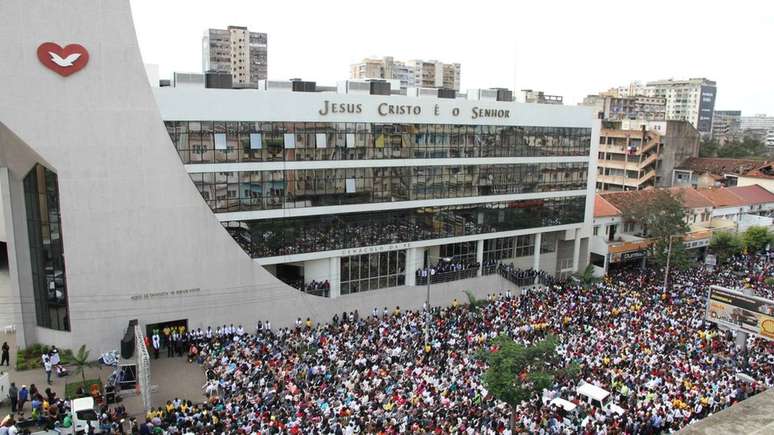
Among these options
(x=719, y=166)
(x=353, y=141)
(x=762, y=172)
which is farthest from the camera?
(x=719, y=166)

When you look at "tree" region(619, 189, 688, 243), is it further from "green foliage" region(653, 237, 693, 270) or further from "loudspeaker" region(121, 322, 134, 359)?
"loudspeaker" region(121, 322, 134, 359)

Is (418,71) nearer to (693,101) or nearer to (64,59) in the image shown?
(693,101)

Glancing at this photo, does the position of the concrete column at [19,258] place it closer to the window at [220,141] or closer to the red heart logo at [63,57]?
the red heart logo at [63,57]

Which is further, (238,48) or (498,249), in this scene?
(238,48)

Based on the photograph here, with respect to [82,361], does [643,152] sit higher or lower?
higher

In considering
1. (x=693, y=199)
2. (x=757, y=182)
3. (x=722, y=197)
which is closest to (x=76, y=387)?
(x=693, y=199)

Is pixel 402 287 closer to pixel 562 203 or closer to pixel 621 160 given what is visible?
pixel 562 203

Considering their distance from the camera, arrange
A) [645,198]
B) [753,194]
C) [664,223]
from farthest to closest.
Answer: [753,194]
[645,198]
[664,223]

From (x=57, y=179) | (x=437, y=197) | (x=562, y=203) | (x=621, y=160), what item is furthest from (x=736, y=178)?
(x=57, y=179)

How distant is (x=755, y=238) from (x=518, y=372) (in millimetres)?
41128

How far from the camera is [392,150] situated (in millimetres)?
34219

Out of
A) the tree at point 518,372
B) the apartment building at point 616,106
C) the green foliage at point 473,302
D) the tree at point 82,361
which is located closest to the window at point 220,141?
the tree at point 82,361

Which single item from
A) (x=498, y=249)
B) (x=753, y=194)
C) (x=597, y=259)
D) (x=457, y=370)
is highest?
(x=753, y=194)

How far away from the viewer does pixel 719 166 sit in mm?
68375
